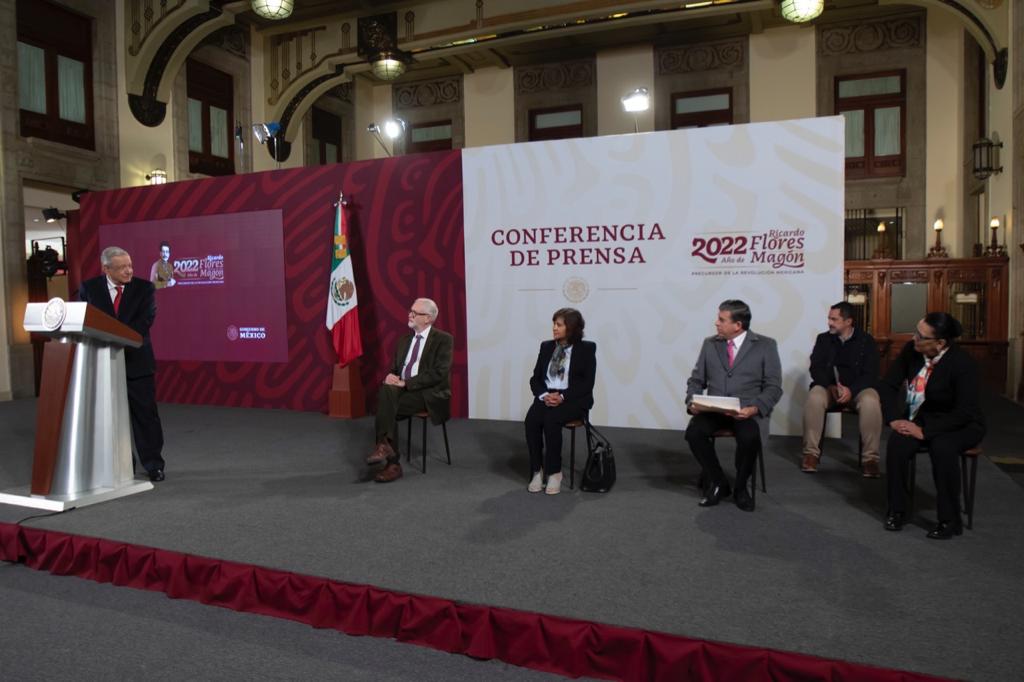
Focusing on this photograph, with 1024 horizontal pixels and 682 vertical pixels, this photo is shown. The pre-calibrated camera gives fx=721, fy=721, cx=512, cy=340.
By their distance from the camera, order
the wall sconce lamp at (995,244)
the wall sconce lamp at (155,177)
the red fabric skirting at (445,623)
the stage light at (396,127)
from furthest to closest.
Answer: the stage light at (396,127)
the wall sconce lamp at (155,177)
the wall sconce lamp at (995,244)
the red fabric skirting at (445,623)

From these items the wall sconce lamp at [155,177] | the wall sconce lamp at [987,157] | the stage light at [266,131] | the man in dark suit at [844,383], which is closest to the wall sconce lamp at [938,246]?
the wall sconce lamp at [987,157]

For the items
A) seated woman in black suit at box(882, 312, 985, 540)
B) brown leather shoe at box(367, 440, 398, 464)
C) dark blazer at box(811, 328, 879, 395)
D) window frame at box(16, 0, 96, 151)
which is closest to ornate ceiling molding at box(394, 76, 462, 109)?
window frame at box(16, 0, 96, 151)

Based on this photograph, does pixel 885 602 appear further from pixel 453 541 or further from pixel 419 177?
pixel 419 177

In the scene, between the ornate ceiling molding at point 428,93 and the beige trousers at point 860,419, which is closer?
the beige trousers at point 860,419

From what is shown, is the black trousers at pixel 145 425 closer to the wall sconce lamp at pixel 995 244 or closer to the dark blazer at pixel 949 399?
the dark blazer at pixel 949 399

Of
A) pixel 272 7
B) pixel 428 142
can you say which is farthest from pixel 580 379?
pixel 428 142

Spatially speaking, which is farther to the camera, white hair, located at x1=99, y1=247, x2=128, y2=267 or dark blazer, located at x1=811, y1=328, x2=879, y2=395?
dark blazer, located at x1=811, y1=328, x2=879, y2=395

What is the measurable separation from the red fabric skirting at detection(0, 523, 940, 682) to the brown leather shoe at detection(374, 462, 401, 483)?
1.40 metres

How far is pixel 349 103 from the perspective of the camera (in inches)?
517

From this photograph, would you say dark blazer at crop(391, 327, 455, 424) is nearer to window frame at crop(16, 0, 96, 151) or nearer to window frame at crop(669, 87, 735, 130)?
window frame at crop(16, 0, 96, 151)

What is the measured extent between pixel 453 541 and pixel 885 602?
1.67 m

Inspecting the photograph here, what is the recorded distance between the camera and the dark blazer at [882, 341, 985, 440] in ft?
10.5

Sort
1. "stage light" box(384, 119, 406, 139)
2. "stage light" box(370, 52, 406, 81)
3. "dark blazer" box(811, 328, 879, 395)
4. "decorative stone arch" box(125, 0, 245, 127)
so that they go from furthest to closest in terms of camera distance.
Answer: "stage light" box(384, 119, 406, 139), "stage light" box(370, 52, 406, 81), "decorative stone arch" box(125, 0, 245, 127), "dark blazer" box(811, 328, 879, 395)

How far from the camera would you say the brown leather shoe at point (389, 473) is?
4188 mm
